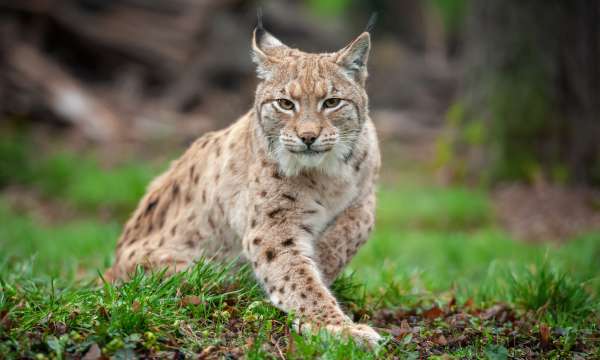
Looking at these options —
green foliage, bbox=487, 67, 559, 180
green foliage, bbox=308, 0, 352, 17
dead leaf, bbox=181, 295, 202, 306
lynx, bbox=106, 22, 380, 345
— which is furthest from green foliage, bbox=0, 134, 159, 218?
green foliage, bbox=308, 0, 352, 17

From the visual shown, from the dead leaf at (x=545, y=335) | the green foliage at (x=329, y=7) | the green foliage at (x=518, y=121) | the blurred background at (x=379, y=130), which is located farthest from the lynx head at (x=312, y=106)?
the green foliage at (x=329, y=7)

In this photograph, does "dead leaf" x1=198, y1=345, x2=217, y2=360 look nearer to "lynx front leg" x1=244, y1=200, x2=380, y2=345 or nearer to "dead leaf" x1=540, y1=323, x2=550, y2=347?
"lynx front leg" x1=244, y1=200, x2=380, y2=345

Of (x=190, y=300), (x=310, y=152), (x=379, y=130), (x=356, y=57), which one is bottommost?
(x=190, y=300)

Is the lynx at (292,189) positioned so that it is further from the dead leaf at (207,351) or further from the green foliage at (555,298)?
the green foliage at (555,298)

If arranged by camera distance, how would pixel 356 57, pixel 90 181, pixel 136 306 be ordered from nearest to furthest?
pixel 136 306 < pixel 356 57 < pixel 90 181

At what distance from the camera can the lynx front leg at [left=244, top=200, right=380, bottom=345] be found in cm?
462

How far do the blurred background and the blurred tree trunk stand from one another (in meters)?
0.02

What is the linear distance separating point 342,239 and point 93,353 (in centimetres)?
212

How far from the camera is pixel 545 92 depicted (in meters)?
11.2

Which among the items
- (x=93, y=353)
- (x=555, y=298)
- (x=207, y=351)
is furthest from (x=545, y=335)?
(x=93, y=353)

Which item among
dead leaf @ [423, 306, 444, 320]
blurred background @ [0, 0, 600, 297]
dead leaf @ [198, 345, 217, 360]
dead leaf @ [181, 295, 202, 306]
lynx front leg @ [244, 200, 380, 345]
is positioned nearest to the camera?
dead leaf @ [198, 345, 217, 360]

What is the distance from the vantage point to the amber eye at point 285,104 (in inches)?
207

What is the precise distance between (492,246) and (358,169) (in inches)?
169

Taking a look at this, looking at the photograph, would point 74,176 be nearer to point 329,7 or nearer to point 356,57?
point 356,57
